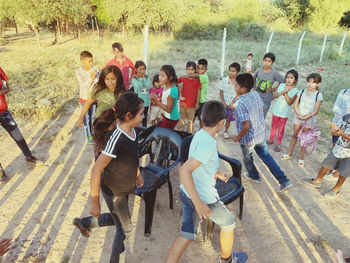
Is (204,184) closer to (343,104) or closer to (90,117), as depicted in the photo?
(343,104)

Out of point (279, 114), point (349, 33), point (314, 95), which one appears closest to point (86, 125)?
point (279, 114)

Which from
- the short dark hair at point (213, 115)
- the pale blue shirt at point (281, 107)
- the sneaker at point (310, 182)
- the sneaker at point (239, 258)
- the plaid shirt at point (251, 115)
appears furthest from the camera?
the pale blue shirt at point (281, 107)

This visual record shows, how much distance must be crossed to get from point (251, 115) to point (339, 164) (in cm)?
155

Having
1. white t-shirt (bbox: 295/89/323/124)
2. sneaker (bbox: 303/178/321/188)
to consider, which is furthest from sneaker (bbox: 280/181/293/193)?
white t-shirt (bbox: 295/89/323/124)

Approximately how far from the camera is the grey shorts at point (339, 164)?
3.63 m

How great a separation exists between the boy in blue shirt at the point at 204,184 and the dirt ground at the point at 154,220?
72 cm

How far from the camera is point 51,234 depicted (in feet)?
10.2

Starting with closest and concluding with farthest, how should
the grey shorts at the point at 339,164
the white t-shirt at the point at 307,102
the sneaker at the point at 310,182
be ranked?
the grey shorts at the point at 339,164 → the sneaker at the point at 310,182 → the white t-shirt at the point at 307,102

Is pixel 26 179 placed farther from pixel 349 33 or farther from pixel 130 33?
pixel 349 33

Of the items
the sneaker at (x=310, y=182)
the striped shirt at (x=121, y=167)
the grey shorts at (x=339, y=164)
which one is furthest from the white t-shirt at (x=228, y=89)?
the striped shirt at (x=121, y=167)

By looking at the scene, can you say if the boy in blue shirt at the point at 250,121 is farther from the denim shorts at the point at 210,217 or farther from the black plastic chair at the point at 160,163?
the denim shorts at the point at 210,217

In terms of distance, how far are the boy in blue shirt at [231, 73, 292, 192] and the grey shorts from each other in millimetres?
665

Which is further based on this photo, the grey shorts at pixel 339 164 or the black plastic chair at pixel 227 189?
the grey shorts at pixel 339 164

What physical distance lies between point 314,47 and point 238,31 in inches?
539
